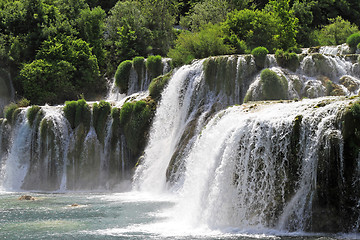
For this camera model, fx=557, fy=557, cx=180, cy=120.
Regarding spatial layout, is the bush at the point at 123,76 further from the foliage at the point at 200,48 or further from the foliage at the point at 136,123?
the foliage at the point at 136,123

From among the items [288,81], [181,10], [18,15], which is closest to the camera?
[288,81]

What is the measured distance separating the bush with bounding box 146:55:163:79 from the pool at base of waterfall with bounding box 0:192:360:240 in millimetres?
11170

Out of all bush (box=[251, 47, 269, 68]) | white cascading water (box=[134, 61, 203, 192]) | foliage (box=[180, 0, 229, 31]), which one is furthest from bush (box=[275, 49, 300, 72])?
foliage (box=[180, 0, 229, 31])

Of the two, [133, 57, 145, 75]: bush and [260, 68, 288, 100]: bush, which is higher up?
[133, 57, 145, 75]: bush

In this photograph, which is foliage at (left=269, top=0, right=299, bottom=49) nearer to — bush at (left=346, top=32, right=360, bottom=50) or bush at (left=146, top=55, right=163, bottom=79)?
bush at (left=346, top=32, right=360, bottom=50)


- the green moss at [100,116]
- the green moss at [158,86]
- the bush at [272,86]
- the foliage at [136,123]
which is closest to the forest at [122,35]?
the green moss at [158,86]

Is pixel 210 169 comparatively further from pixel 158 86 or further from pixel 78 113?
pixel 78 113

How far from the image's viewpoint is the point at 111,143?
32344 mm

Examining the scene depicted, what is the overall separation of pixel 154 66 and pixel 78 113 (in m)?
6.10

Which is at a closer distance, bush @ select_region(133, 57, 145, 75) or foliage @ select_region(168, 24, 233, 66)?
foliage @ select_region(168, 24, 233, 66)

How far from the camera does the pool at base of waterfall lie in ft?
54.8

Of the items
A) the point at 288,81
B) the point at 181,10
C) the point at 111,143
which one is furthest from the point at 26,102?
the point at 181,10

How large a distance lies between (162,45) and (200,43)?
12798 millimetres

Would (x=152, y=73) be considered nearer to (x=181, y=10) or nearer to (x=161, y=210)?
(x=161, y=210)
